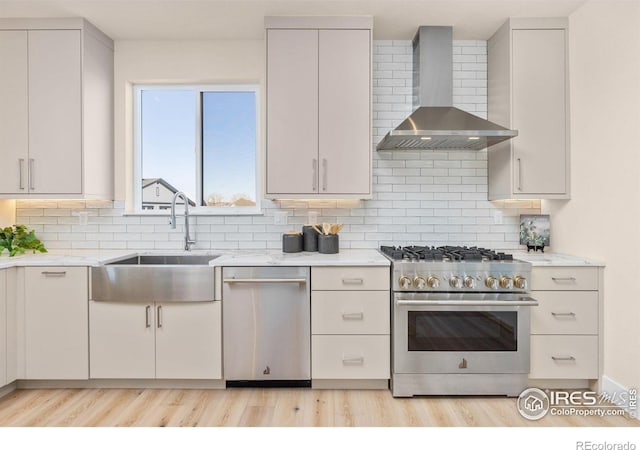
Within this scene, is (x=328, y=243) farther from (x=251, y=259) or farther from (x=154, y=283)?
(x=154, y=283)

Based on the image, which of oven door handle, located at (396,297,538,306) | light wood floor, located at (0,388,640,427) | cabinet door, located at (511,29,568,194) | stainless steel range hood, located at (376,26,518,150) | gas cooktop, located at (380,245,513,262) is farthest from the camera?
cabinet door, located at (511,29,568,194)

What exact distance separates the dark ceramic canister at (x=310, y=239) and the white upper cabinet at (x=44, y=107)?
1698 mm

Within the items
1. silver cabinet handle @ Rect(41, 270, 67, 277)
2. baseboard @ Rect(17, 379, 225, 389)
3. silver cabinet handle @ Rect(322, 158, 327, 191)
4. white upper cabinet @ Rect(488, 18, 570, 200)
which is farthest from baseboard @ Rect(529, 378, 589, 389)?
silver cabinet handle @ Rect(41, 270, 67, 277)

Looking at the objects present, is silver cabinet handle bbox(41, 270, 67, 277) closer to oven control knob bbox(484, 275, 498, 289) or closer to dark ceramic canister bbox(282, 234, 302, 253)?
dark ceramic canister bbox(282, 234, 302, 253)

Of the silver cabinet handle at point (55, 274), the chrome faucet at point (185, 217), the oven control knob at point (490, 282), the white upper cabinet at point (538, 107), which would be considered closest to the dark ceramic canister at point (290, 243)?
the chrome faucet at point (185, 217)

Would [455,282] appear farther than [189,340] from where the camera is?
No

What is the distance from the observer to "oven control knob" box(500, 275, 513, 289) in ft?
8.97

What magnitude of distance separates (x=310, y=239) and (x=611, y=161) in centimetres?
208

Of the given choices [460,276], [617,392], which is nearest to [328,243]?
[460,276]

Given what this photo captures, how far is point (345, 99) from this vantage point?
123 inches

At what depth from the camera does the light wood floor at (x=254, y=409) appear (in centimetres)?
245

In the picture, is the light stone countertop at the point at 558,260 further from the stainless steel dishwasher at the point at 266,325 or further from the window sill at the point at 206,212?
the window sill at the point at 206,212

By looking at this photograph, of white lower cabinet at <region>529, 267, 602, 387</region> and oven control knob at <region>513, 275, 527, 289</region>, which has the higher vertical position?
oven control knob at <region>513, 275, 527, 289</region>

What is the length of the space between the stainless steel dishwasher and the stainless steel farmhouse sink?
0.16m
